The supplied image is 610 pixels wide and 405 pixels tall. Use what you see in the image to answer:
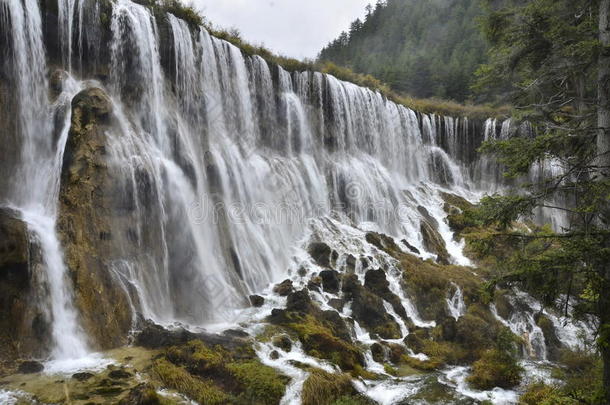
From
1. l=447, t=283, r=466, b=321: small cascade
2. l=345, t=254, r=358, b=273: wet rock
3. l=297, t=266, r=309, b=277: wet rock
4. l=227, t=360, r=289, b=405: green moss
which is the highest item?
l=345, t=254, r=358, b=273: wet rock

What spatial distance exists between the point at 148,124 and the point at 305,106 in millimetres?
11911

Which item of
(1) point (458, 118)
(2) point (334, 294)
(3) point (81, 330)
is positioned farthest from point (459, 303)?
(1) point (458, 118)

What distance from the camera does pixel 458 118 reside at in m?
36.8

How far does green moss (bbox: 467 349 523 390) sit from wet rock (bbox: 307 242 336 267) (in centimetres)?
815

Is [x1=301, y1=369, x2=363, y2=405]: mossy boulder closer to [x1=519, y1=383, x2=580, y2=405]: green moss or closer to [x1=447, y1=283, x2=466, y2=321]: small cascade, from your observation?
[x1=519, y1=383, x2=580, y2=405]: green moss

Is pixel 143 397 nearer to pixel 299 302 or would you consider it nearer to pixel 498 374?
pixel 299 302

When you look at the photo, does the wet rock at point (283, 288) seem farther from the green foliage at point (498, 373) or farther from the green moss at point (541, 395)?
the green moss at point (541, 395)

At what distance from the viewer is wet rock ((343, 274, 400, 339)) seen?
1387cm

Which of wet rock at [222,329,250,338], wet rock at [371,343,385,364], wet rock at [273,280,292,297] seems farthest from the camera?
wet rock at [273,280,292,297]

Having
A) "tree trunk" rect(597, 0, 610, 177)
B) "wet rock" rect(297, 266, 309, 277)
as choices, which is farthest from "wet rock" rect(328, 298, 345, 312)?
"tree trunk" rect(597, 0, 610, 177)

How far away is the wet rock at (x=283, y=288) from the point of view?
14859 mm

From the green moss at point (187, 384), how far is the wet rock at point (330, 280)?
7882mm

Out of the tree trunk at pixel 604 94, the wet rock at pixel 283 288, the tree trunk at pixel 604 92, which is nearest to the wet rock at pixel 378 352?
the wet rock at pixel 283 288

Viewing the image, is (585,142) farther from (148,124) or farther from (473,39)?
(473,39)
